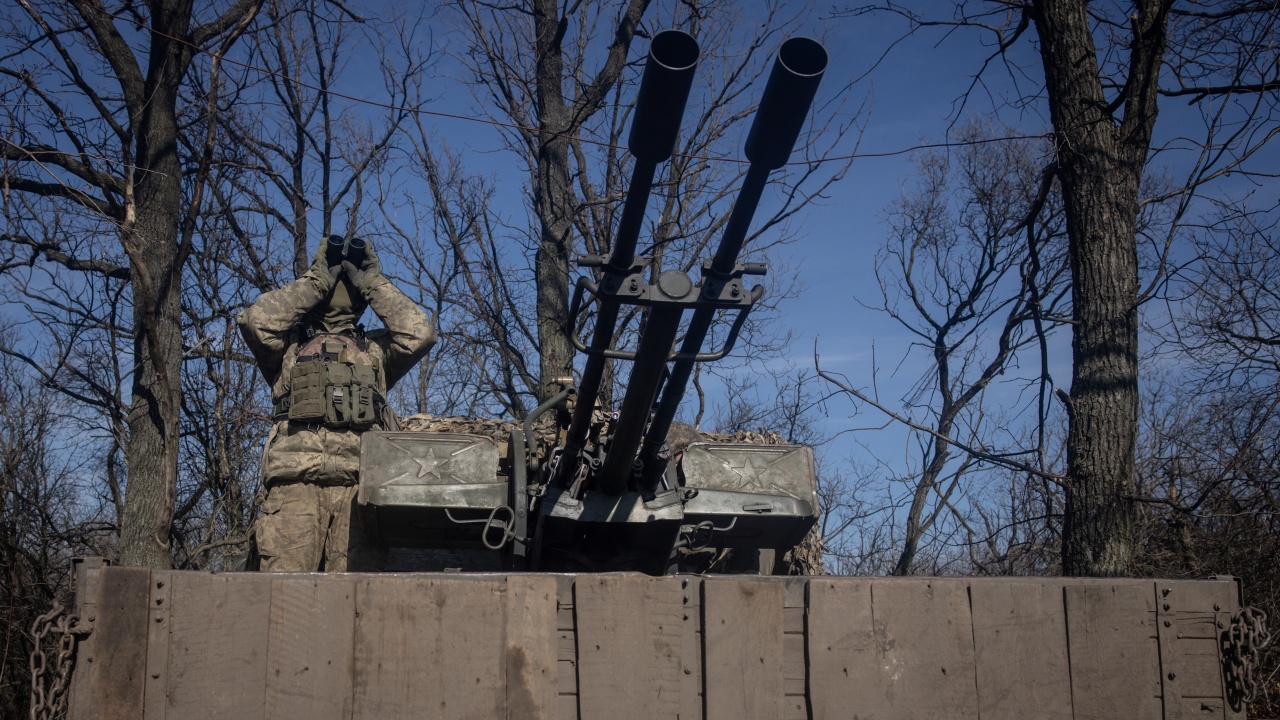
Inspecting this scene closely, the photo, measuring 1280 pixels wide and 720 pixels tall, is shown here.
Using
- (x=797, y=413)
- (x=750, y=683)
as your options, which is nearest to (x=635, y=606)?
(x=750, y=683)

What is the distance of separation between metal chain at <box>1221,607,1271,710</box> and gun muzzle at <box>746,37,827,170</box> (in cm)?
244

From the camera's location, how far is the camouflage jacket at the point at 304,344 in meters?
6.63

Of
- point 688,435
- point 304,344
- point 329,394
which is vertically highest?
point 304,344

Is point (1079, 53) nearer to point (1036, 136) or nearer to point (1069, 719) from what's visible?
point (1036, 136)

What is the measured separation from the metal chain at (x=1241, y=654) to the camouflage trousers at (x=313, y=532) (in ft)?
13.7

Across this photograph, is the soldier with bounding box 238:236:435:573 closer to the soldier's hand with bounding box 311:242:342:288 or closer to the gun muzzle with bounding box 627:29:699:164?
the soldier's hand with bounding box 311:242:342:288

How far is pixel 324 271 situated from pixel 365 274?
26cm

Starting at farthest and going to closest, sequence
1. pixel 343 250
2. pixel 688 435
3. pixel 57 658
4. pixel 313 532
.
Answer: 1. pixel 688 435
2. pixel 343 250
3. pixel 313 532
4. pixel 57 658

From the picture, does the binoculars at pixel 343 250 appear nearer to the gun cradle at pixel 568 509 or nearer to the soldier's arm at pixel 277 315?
the soldier's arm at pixel 277 315

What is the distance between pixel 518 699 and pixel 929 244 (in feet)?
45.3

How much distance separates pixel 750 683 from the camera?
4004mm

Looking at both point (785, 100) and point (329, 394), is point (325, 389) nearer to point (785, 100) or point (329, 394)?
point (329, 394)

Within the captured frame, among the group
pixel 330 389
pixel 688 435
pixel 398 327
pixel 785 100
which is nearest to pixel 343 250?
pixel 398 327

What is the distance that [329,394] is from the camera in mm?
6719
